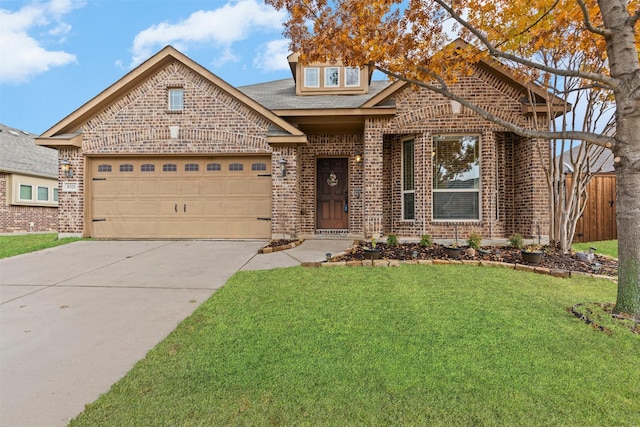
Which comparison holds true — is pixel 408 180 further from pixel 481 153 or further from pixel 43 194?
pixel 43 194

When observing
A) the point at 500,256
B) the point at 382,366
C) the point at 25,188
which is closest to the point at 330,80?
the point at 500,256

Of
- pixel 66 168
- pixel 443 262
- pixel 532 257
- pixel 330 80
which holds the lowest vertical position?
pixel 443 262

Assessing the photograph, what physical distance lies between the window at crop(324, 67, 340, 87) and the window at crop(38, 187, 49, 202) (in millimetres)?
14744

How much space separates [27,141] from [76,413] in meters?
21.8

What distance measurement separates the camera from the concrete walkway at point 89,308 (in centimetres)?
248

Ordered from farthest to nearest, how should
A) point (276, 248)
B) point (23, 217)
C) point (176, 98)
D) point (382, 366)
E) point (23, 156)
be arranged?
point (23, 156) → point (23, 217) → point (176, 98) → point (276, 248) → point (382, 366)

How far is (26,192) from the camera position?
1483cm

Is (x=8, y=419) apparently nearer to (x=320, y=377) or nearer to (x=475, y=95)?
(x=320, y=377)

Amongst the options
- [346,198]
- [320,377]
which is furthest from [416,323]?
[346,198]

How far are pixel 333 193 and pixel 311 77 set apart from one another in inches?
157

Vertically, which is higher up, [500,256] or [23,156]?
[23,156]

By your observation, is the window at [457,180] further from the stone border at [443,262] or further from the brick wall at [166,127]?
the brick wall at [166,127]

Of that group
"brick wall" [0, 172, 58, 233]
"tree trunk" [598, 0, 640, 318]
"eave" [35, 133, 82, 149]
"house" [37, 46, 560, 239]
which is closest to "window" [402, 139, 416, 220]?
"house" [37, 46, 560, 239]

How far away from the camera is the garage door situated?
9.16 meters
